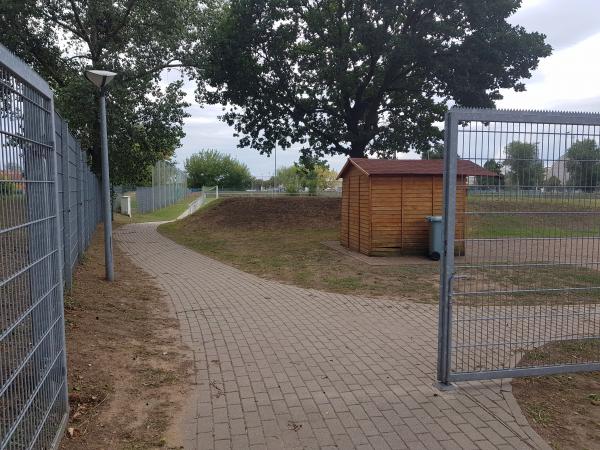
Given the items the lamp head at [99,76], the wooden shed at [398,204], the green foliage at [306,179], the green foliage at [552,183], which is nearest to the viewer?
the green foliage at [552,183]

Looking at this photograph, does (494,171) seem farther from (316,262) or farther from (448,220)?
(316,262)

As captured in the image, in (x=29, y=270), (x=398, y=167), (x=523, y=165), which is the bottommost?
(x=29, y=270)

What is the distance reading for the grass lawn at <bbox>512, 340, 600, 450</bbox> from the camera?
12.0 ft

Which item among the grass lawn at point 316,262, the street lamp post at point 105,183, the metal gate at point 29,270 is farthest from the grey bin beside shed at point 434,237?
the metal gate at point 29,270

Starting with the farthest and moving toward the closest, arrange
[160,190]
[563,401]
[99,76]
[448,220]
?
[160,190] < [99,76] < [563,401] < [448,220]

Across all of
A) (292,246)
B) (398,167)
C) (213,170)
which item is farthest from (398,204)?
(213,170)

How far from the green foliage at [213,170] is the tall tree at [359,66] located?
48.1 meters

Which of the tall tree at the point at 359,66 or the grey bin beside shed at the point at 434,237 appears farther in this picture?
the tall tree at the point at 359,66

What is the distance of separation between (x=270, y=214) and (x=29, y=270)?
1876 cm

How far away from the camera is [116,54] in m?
21.0

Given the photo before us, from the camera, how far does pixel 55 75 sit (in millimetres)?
21328

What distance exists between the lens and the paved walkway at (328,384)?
3.57 m

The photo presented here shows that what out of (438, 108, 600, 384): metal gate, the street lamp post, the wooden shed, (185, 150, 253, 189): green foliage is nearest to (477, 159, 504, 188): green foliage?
(438, 108, 600, 384): metal gate

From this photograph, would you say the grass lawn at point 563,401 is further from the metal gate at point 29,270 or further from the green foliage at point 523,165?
the metal gate at point 29,270
